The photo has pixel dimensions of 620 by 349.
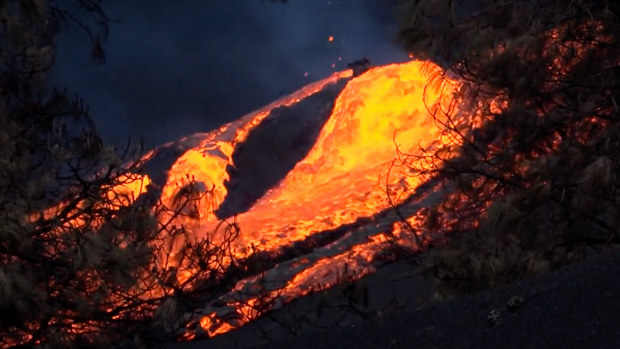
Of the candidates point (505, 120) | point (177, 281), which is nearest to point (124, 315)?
point (177, 281)

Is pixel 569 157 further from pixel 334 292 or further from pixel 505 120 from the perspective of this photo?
pixel 334 292

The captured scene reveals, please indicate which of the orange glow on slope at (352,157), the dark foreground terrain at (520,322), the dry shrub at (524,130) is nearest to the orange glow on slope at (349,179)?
the orange glow on slope at (352,157)

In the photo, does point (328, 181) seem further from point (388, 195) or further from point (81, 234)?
point (81, 234)

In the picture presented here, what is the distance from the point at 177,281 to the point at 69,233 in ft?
2.50

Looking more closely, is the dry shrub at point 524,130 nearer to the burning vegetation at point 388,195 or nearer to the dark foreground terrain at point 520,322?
the burning vegetation at point 388,195

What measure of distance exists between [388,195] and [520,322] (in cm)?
288

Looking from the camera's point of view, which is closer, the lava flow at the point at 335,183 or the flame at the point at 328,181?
the flame at the point at 328,181

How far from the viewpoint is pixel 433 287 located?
22.0 feet

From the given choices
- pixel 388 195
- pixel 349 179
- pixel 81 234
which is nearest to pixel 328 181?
pixel 349 179

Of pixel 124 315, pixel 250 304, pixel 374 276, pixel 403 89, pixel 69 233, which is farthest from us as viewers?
pixel 403 89

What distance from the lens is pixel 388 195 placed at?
6727mm

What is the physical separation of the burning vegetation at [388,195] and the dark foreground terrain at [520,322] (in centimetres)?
82

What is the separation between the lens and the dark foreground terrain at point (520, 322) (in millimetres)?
3650

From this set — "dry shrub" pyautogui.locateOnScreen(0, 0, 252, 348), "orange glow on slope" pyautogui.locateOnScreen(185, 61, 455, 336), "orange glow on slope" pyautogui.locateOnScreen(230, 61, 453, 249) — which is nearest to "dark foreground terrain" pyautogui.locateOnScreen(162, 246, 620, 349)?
"dry shrub" pyautogui.locateOnScreen(0, 0, 252, 348)
